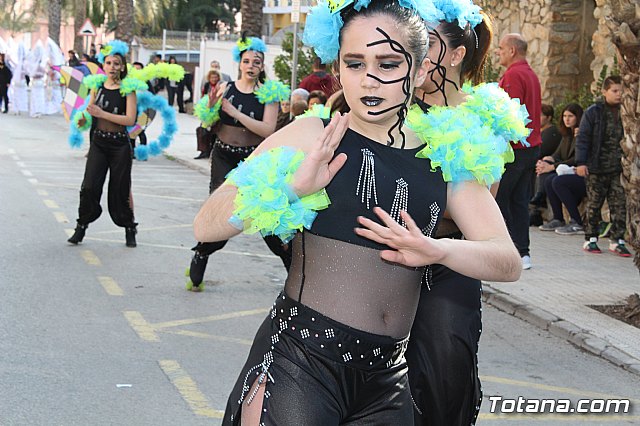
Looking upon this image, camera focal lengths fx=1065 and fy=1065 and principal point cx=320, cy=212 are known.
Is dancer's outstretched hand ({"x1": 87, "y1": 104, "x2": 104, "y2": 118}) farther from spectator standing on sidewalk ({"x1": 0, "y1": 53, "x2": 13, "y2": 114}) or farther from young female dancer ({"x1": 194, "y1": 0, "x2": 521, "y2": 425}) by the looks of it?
spectator standing on sidewalk ({"x1": 0, "y1": 53, "x2": 13, "y2": 114})

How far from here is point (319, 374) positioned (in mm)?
3037

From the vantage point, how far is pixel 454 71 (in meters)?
4.45

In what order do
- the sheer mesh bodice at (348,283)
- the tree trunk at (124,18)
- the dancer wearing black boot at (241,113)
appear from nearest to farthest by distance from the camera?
the sheer mesh bodice at (348,283) < the dancer wearing black boot at (241,113) < the tree trunk at (124,18)

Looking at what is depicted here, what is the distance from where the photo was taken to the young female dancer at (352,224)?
9.78 ft

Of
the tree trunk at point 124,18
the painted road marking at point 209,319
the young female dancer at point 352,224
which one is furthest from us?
the tree trunk at point 124,18

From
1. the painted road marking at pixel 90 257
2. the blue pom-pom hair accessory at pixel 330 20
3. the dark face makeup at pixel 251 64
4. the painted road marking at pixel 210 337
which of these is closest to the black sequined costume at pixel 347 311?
the blue pom-pom hair accessory at pixel 330 20

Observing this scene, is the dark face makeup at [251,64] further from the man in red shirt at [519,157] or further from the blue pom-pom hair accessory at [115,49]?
the man in red shirt at [519,157]

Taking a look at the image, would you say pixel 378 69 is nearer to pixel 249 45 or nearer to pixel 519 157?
pixel 249 45

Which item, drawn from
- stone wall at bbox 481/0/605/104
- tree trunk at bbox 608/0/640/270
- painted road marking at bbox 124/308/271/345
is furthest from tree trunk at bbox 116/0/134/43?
painted road marking at bbox 124/308/271/345

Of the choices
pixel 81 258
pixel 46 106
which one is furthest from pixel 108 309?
pixel 46 106

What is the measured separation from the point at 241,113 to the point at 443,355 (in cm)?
545

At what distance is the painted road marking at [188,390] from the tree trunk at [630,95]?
13.5ft

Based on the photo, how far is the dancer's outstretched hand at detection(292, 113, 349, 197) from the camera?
2.94 meters

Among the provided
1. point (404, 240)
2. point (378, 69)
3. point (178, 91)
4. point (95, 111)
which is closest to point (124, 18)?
point (178, 91)
